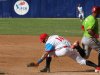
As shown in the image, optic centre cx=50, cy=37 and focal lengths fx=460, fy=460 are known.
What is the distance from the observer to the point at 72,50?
13414 millimetres

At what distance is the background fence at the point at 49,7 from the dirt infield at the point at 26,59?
68.4ft

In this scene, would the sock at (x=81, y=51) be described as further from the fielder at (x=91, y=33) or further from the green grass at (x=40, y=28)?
the green grass at (x=40, y=28)

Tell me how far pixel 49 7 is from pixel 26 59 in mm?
27787

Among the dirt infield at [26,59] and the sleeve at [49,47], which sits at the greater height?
the sleeve at [49,47]

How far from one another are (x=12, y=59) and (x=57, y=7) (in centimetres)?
2815

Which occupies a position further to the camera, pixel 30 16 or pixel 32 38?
pixel 30 16

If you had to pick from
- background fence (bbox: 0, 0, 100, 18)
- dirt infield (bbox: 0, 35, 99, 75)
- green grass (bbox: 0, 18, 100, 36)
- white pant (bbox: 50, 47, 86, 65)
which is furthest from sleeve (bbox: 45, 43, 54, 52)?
background fence (bbox: 0, 0, 100, 18)

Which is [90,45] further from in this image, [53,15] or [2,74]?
[53,15]

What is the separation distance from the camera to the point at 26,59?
16.6m

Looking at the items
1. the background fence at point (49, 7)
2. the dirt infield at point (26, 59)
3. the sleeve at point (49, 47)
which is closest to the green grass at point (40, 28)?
the dirt infield at point (26, 59)

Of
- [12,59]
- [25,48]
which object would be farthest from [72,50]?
[25,48]

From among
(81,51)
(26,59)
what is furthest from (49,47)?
(26,59)

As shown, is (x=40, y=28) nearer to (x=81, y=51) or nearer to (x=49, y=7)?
(x=49, y=7)

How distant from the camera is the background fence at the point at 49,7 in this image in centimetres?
4406
